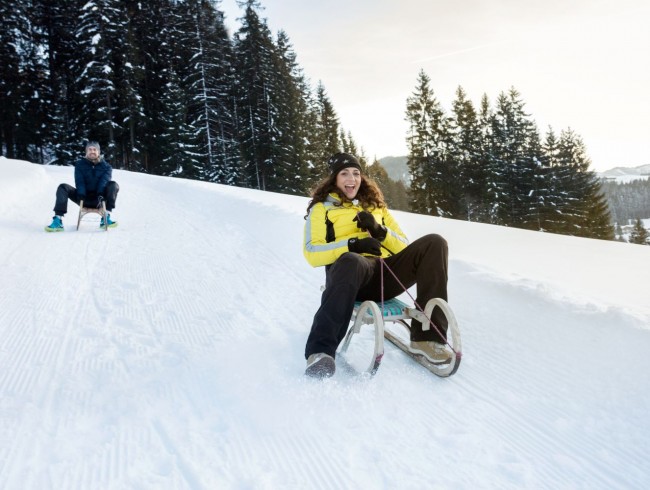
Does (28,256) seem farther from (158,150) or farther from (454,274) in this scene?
(158,150)

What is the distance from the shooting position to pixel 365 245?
2.85 metres

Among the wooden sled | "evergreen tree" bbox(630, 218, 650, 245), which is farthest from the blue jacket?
"evergreen tree" bbox(630, 218, 650, 245)

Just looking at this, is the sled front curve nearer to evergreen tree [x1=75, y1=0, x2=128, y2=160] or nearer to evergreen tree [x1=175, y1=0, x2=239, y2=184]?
evergreen tree [x1=175, y1=0, x2=239, y2=184]

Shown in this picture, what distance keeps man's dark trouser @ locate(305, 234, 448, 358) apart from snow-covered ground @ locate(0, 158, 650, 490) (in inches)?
10.4

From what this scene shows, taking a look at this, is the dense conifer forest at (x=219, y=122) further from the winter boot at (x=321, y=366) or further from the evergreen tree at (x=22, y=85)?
the winter boot at (x=321, y=366)

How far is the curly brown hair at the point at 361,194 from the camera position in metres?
3.26

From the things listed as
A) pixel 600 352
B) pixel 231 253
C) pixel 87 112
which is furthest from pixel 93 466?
pixel 87 112

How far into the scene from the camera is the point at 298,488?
1.76m

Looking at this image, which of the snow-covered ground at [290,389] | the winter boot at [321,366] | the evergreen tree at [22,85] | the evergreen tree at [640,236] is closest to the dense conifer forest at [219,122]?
the evergreen tree at [22,85]

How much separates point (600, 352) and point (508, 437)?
117cm

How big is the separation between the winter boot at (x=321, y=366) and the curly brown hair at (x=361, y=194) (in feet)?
3.80

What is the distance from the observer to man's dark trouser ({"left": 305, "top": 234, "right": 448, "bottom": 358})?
Answer: 264 cm

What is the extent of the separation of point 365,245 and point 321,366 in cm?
86

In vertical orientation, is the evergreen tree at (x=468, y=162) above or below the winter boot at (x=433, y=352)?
above
